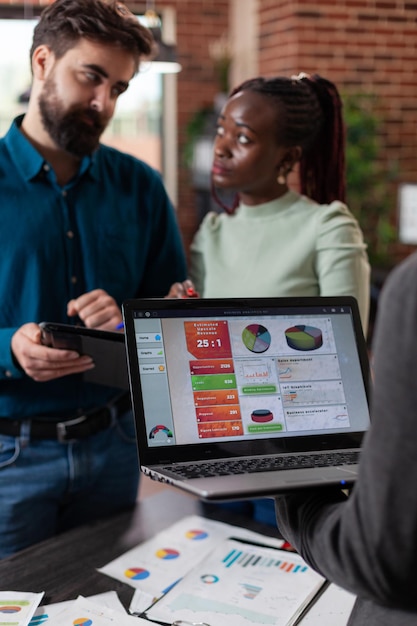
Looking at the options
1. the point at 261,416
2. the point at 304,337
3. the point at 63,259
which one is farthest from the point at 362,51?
the point at 261,416

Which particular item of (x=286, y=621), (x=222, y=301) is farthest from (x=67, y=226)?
(x=286, y=621)

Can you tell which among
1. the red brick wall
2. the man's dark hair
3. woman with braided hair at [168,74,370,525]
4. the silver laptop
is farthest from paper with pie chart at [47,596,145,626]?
the red brick wall

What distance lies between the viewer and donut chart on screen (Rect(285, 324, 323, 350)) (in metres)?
1.17

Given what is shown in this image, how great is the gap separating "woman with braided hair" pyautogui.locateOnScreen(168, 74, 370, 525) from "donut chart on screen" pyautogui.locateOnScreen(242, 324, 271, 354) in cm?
37

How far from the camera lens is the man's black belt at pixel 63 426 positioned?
5.41 feet

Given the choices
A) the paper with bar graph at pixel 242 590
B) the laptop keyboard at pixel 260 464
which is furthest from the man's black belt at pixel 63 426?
the laptop keyboard at pixel 260 464

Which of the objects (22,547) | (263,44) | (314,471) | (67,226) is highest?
(263,44)

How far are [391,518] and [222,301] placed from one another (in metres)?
0.52

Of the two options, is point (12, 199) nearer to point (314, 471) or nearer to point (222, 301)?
point (222, 301)

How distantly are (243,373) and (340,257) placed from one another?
0.52 m

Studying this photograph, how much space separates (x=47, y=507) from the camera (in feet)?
5.52

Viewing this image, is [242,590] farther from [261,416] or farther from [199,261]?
[199,261]

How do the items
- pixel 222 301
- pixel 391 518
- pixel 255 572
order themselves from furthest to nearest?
pixel 255 572, pixel 222 301, pixel 391 518

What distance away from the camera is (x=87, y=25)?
1.61 meters
